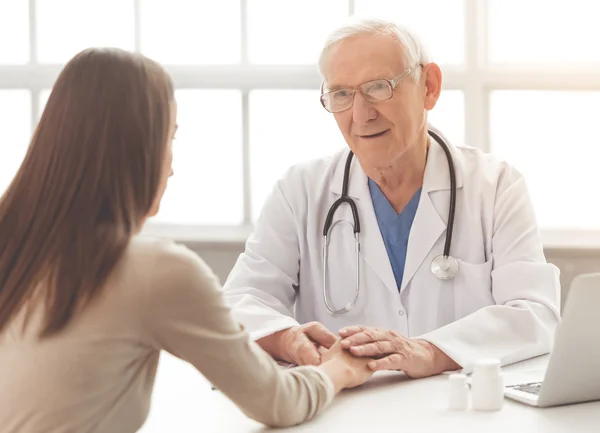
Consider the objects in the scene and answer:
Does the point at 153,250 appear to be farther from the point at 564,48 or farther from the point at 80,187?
the point at 564,48

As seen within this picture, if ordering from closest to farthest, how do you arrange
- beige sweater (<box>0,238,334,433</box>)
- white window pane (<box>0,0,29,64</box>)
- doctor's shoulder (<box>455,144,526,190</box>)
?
beige sweater (<box>0,238,334,433</box>)
doctor's shoulder (<box>455,144,526,190</box>)
white window pane (<box>0,0,29,64</box>)

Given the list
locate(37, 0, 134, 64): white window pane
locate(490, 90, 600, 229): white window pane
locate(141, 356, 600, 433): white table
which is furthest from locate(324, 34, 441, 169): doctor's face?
locate(37, 0, 134, 64): white window pane

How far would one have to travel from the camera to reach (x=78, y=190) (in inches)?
45.4

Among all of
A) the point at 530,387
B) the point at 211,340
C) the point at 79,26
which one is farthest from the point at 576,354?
the point at 79,26

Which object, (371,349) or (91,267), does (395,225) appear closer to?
(371,349)

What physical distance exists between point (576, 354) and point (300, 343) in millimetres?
587

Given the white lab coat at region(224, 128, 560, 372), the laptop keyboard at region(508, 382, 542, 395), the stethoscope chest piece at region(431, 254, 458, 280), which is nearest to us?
the laptop keyboard at region(508, 382, 542, 395)

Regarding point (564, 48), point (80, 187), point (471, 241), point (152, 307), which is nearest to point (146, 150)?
point (80, 187)

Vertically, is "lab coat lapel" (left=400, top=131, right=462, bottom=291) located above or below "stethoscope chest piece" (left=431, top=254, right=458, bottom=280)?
above

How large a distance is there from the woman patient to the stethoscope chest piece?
1.00 meters

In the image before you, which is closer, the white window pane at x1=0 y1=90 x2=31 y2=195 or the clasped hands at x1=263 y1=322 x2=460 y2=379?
the clasped hands at x1=263 y1=322 x2=460 y2=379

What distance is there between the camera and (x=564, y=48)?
10.1 ft

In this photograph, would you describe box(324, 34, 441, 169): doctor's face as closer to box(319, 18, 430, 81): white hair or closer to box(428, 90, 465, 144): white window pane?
box(319, 18, 430, 81): white hair

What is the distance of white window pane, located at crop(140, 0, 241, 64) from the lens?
10.5 ft
